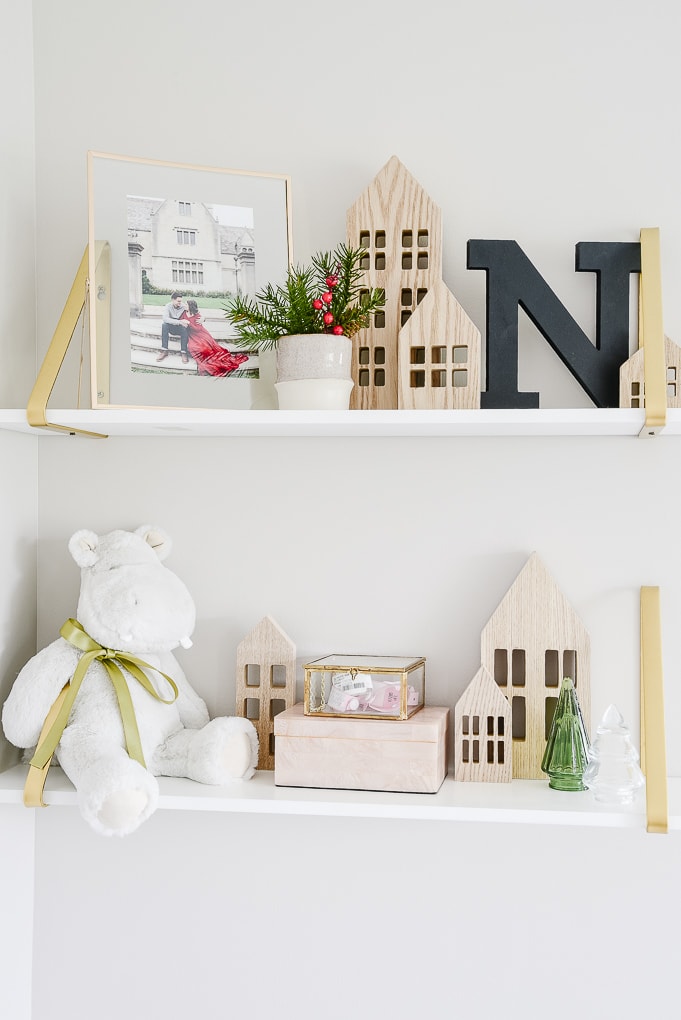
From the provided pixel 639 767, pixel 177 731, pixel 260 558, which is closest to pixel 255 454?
pixel 260 558

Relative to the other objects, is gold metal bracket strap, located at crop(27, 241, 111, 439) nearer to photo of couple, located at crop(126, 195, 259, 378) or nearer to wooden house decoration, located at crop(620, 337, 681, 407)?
photo of couple, located at crop(126, 195, 259, 378)

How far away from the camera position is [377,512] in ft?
4.36

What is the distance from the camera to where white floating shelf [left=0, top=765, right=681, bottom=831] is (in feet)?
3.62

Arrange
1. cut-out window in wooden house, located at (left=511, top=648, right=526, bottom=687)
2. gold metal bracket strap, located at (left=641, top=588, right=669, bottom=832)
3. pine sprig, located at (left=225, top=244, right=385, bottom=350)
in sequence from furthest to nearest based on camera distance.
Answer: cut-out window in wooden house, located at (left=511, top=648, right=526, bottom=687)
pine sprig, located at (left=225, top=244, right=385, bottom=350)
gold metal bracket strap, located at (left=641, top=588, right=669, bottom=832)

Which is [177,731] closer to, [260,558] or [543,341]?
[260,558]

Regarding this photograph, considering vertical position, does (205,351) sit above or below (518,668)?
above

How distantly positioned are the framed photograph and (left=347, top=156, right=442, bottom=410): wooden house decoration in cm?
11

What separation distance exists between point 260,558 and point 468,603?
0.93 feet

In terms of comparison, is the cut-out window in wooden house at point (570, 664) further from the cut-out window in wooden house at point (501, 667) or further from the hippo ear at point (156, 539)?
the hippo ear at point (156, 539)

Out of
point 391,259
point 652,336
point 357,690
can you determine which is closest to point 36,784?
point 357,690

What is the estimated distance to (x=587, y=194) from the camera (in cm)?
128

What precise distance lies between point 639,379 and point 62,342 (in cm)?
70

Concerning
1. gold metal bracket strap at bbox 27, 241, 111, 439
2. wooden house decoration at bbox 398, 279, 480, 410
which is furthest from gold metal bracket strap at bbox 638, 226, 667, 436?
gold metal bracket strap at bbox 27, 241, 111, 439

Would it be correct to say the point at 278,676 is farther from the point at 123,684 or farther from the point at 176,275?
the point at 176,275
